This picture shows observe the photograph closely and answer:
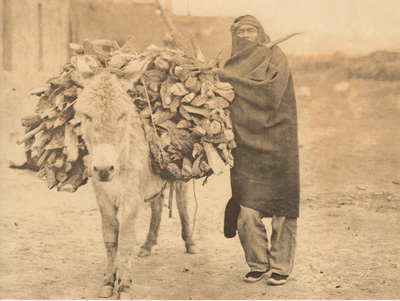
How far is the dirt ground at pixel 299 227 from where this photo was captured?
3.54 m

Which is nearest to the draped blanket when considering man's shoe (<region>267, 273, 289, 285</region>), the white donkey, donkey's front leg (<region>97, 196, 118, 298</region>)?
man's shoe (<region>267, 273, 289, 285</region>)

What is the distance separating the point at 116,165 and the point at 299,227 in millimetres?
1892

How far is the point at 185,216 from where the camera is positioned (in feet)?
13.2

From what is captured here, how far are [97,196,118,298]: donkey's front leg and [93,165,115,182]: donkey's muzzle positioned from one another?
1.31 feet

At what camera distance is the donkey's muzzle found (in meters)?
2.83

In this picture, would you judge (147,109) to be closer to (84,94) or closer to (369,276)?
(84,94)

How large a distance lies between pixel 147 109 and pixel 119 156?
368 mm

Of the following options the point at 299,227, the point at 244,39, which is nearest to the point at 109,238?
the point at 244,39

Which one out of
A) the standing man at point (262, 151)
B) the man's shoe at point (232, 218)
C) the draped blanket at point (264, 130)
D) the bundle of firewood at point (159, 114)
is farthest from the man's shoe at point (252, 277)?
the bundle of firewood at point (159, 114)

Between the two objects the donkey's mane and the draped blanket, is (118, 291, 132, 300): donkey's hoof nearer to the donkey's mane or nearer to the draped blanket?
the draped blanket

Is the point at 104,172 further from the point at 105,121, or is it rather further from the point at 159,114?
the point at 159,114

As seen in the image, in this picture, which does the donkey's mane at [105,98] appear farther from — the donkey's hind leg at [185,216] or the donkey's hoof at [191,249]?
the donkey's hoof at [191,249]

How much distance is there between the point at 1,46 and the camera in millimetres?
4152

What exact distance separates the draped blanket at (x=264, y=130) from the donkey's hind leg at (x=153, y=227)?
66 cm
